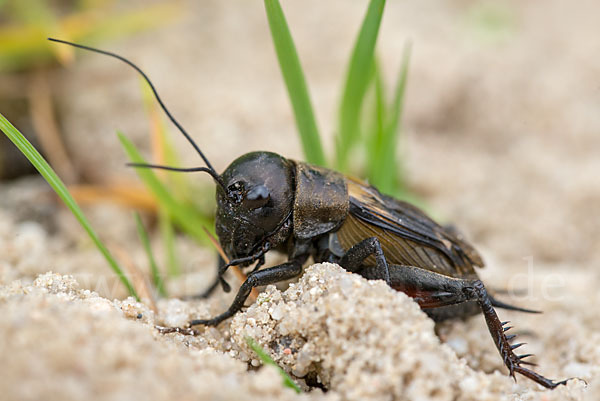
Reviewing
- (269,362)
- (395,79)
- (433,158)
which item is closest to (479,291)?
(269,362)

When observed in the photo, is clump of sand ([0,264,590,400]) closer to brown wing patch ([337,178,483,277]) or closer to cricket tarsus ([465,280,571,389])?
cricket tarsus ([465,280,571,389])

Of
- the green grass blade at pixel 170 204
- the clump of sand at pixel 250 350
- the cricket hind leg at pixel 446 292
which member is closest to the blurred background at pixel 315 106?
the green grass blade at pixel 170 204

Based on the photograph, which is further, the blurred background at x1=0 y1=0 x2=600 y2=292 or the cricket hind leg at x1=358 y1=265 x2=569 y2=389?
the blurred background at x1=0 y1=0 x2=600 y2=292

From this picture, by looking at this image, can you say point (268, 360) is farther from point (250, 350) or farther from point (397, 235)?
point (397, 235)

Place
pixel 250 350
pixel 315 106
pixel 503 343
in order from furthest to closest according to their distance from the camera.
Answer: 1. pixel 315 106
2. pixel 503 343
3. pixel 250 350

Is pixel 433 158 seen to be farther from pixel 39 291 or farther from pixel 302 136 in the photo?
pixel 39 291

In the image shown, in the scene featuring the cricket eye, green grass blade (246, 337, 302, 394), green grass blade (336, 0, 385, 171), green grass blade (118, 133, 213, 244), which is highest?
green grass blade (336, 0, 385, 171)

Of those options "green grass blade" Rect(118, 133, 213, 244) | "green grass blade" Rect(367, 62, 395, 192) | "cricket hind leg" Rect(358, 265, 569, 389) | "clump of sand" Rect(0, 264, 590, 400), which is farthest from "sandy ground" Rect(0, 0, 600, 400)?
"green grass blade" Rect(367, 62, 395, 192)

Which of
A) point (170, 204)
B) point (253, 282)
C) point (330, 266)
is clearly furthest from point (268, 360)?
point (170, 204)
